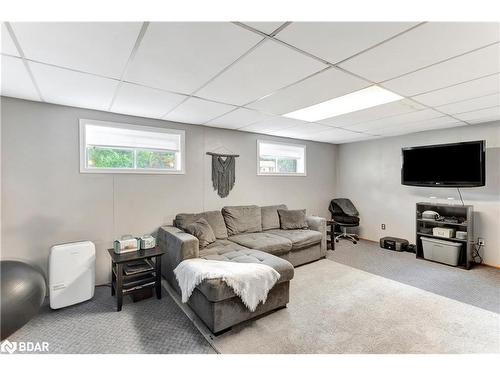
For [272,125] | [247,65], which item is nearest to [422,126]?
[272,125]

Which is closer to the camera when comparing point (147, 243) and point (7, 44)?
point (7, 44)

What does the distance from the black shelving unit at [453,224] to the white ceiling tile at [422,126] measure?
1.35m

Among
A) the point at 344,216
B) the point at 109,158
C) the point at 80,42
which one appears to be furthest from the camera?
the point at 344,216

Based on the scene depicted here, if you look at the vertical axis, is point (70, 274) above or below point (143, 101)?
below

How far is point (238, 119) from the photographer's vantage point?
3.57 m

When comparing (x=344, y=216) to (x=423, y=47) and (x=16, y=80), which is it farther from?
(x=16, y=80)

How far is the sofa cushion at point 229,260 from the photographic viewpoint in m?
2.08

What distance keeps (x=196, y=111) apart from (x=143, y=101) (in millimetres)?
653

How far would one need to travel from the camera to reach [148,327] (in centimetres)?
222

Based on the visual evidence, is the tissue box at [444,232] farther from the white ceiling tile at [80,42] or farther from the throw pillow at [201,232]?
the white ceiling tile at [80,42]

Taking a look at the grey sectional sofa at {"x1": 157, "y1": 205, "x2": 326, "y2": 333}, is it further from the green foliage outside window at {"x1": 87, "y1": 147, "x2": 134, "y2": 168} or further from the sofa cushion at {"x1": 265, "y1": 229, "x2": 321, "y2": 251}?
the green foliage outside window at {"x1": 87, "y1": 147, "x2": 134, "y2": 168}

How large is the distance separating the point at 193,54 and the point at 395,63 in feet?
5.03

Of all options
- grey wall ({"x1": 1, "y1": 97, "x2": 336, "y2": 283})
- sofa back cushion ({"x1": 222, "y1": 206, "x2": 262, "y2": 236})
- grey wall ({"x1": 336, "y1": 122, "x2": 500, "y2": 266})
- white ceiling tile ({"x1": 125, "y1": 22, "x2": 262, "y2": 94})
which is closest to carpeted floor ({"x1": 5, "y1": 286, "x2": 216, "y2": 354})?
Result: grey wall ({"x1": 1, "y1": 97, "x2": 336, "y2": 283})

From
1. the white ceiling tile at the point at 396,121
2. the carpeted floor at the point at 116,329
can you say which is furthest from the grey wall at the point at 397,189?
the carpeted floor at the point at 116,329
